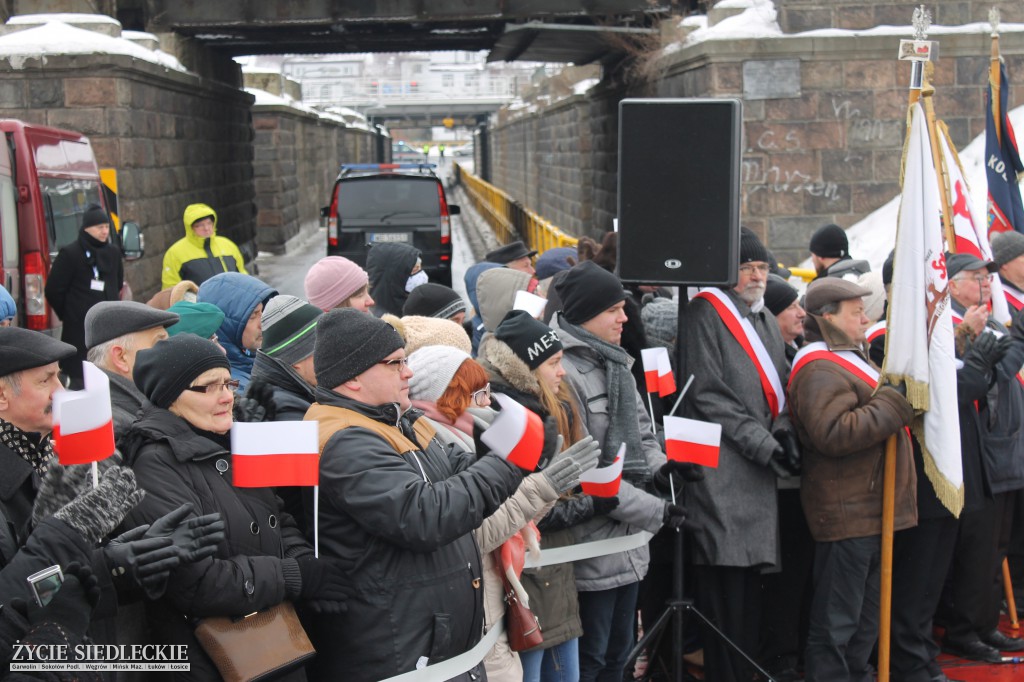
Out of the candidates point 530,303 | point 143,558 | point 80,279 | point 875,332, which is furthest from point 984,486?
point 80,279

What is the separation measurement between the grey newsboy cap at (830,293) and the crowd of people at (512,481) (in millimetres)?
14

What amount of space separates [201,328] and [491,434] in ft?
5.62

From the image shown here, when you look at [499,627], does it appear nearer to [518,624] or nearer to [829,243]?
[518,624]

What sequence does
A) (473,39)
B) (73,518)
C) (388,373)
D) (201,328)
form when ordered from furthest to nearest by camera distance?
(473,39)
(201,328)
(388,373)
(73,518)

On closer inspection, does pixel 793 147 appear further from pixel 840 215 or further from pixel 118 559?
pixel 118 559

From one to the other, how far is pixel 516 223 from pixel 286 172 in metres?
6.82

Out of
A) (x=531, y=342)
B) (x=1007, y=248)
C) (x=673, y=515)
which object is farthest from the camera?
(x=1007, y=248)

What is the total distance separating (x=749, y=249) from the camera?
5.50m

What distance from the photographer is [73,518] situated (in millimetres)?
2963

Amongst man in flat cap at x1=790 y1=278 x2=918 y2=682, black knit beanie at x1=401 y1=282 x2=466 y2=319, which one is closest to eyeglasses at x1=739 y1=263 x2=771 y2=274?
man in flat cap at x1=790 y1=278 x2=918 y2=682

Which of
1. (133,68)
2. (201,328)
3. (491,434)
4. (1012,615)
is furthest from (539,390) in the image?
(133,68)

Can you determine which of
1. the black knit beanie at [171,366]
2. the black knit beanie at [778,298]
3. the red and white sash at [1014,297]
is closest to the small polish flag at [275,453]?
the black knit beanie at [171,366]

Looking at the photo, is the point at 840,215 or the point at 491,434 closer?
the point at 491,434

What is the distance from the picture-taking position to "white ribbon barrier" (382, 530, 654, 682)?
3.50m
